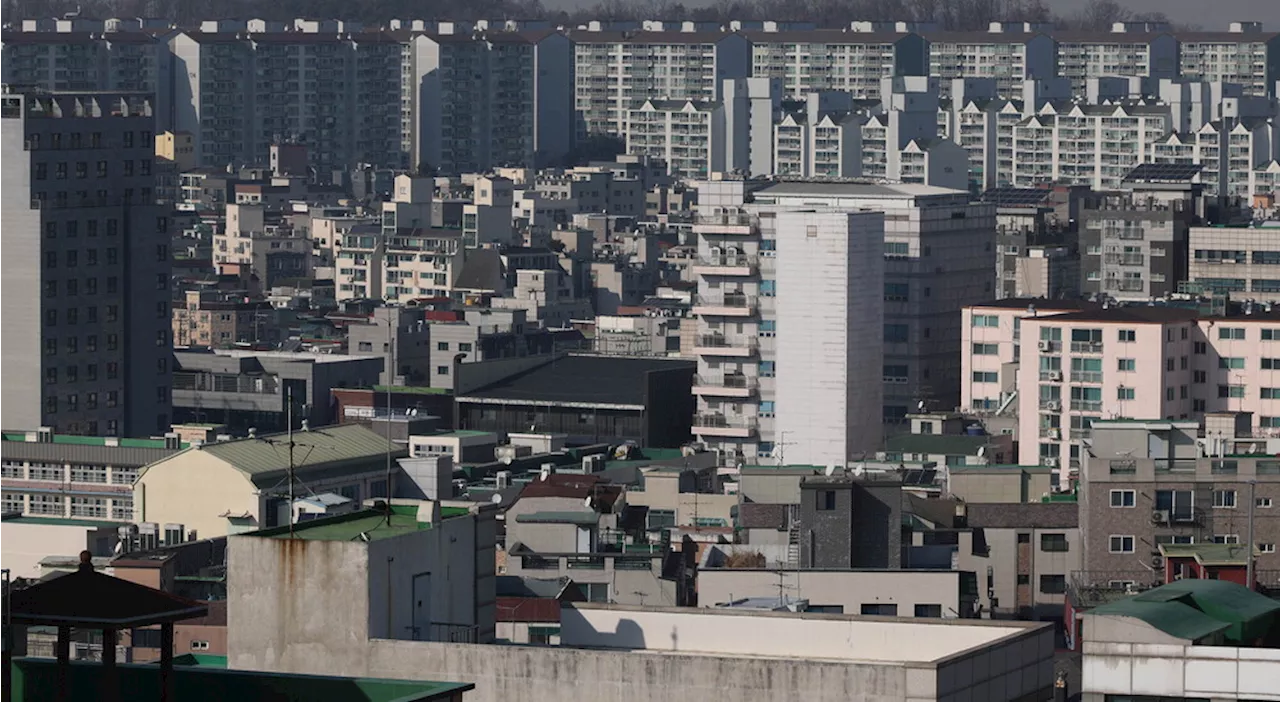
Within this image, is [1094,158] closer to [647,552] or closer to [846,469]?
[846,469]

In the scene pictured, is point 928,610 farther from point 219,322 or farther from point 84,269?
point 219,322

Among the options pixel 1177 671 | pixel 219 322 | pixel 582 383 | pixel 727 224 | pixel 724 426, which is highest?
pixel 727 224

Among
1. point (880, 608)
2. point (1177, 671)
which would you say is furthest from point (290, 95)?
point (1177, 671)

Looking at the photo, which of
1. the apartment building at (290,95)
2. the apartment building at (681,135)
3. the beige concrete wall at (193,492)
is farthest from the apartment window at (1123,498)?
the apartment building at (290,95)

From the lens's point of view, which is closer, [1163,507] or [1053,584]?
[1163,507]

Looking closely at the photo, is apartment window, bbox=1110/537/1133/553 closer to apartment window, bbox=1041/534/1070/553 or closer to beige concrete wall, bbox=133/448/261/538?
apartment window, bbox=1041/534/1070/553

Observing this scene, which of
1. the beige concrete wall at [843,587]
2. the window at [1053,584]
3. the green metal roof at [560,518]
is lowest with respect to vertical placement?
the window at [1053,584]

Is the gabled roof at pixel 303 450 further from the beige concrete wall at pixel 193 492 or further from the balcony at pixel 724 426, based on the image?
the balcony at pixel 724 426
